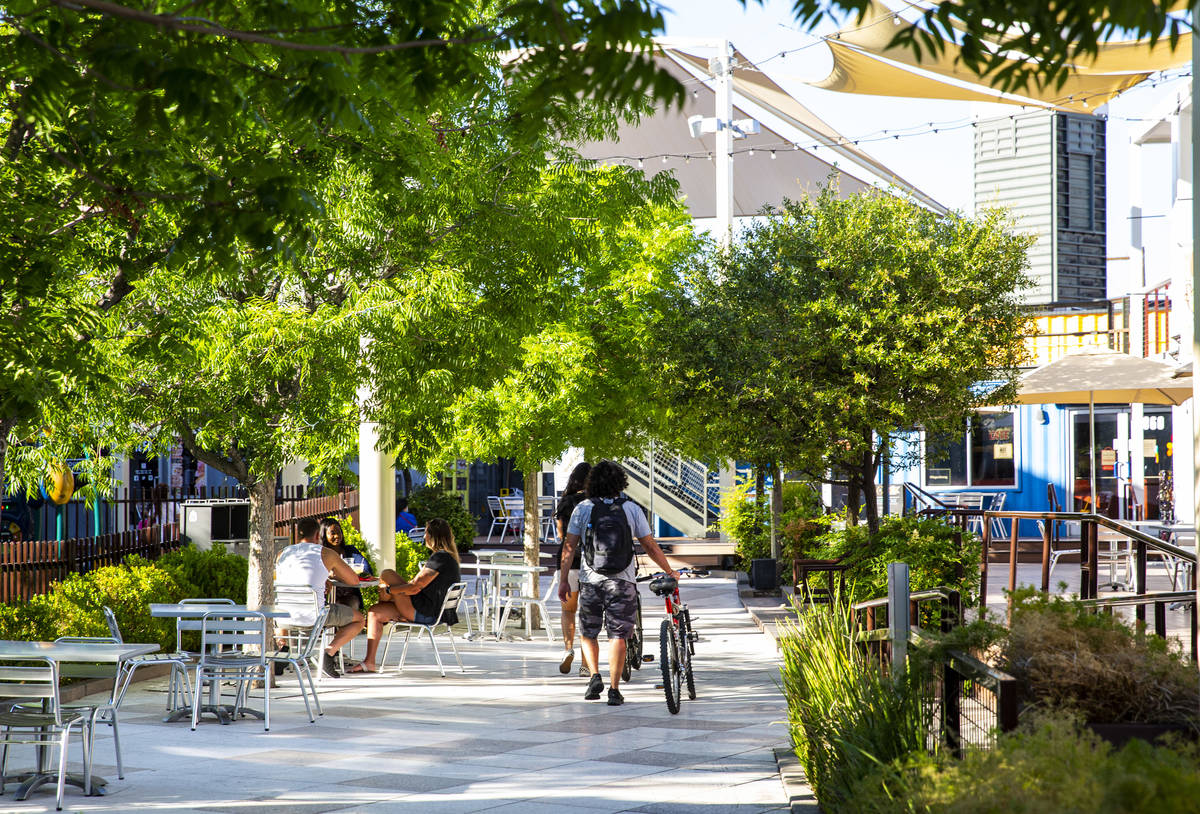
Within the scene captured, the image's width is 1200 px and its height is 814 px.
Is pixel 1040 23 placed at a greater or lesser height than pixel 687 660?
greater

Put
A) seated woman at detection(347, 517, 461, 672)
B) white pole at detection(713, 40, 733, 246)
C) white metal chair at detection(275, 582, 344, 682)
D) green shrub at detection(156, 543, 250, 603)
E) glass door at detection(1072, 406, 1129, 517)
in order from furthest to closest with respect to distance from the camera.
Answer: glass door at detection(1072, 406, 1129, 517), white pole at detection(713, 40, 733, 246), green shrub at detection(156, 543, 250, 603), seated woman at detection(347, 517, 461, 672), white metal chair at detection(275, 582, 344, 682)

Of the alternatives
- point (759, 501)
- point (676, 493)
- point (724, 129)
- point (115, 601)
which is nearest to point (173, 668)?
point (115, 601)

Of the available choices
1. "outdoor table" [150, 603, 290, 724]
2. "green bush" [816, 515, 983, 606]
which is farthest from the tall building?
"outdoor table" [150, 603, 290, 724]

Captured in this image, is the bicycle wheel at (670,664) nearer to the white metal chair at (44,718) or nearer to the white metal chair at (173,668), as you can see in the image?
the white metal chair at (173,668)

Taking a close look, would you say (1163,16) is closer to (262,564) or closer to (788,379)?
(262,564)

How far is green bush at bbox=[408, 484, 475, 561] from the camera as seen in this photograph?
23.9 metres

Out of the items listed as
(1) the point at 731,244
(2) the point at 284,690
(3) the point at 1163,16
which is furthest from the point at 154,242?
(1) the point at 731,244

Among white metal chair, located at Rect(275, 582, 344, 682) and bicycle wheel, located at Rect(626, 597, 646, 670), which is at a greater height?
white metal chair, located at Rect(275, 582, 344, 682)

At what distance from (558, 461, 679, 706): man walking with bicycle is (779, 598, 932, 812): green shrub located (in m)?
3.00

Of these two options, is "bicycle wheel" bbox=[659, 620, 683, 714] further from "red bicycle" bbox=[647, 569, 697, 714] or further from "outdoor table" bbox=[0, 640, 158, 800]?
"outdoor table" bbox=[0, 640, 158, 800]

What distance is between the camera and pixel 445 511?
80.7 ft

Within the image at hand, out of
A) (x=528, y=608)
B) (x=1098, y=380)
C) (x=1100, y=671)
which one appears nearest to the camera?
(x=1100, y=671)

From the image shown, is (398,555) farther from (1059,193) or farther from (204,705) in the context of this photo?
(1059,193)

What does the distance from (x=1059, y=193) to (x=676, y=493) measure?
1300 centimetres
